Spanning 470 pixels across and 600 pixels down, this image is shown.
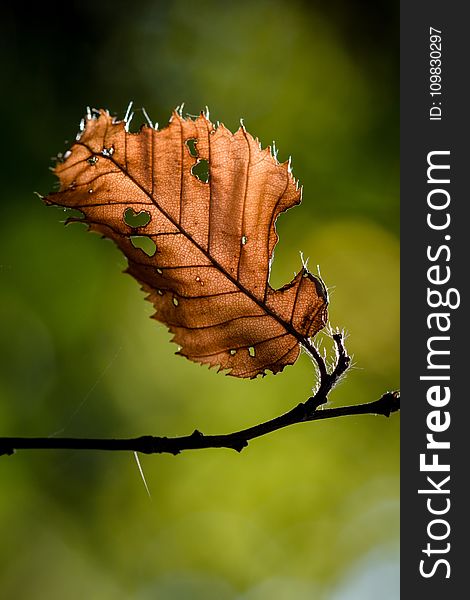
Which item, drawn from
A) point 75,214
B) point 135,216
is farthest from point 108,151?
point 135,216

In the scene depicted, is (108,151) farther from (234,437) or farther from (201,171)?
(234,437)

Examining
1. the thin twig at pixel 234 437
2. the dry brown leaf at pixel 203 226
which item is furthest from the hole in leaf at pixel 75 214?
the thin twig at pixel 234 437

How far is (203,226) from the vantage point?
772mm

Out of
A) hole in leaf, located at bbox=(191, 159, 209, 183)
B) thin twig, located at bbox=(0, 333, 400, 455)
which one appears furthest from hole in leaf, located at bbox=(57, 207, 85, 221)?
thin twig, located at bbox=(0, 333, 400, 455)

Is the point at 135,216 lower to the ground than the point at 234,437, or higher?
higher

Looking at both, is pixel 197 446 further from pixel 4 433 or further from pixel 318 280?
pixel 4 433

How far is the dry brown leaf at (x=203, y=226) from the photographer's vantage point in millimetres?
743

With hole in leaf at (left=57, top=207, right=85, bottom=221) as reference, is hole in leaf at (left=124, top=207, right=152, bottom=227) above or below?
above

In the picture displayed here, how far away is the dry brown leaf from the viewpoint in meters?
0.74

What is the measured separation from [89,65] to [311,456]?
225 cm

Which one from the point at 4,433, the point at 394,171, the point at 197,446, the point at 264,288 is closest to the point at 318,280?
the point at 264,288

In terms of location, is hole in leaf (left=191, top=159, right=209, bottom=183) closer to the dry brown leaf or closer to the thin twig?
the dry brown leaf

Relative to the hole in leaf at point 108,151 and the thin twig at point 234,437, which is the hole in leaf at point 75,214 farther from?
the thin twig at point 234,437

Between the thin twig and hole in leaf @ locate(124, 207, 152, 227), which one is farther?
hole in leaf @ locate(124, 207, 152, 227)
